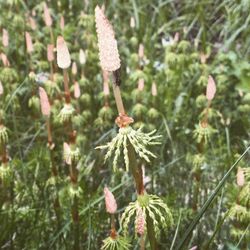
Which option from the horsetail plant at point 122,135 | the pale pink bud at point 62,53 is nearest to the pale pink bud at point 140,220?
the horsetail plant at point 122,135

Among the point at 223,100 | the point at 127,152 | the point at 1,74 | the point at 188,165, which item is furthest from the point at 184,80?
the point at 127,152

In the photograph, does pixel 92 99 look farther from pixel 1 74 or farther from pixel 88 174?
pixel 88 174

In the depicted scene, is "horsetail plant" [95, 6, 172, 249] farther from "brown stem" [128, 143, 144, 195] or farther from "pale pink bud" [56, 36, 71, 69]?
"pale pink bud" [56, 36, 71, 69]

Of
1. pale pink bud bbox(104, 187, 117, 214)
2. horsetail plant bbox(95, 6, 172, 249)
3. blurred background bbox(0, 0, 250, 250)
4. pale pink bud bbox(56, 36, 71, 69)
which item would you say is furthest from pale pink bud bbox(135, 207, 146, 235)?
pale pink bud bbox(56, 36, 71, 69)

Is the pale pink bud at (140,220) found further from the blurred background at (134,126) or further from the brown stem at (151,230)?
the blurred background at (134,126)

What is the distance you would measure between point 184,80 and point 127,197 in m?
1.49

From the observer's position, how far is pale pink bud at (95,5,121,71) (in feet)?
3.19

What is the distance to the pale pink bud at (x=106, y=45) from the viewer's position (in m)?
0.97

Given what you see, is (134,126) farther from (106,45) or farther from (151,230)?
(106,45)

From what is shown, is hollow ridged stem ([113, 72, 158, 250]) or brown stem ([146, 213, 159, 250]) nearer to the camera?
hollow ridged stem ([113, 72, 158, 250])

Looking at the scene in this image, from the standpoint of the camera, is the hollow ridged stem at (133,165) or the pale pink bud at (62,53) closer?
the hollow ridged stem at (133,165)

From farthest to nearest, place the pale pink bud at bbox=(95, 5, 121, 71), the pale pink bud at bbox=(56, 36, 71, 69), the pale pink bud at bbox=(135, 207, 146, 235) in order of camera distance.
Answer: the pale pink bud at bbox=(56, 36, 71, 69) → the pale pink bud at bbox=(135, 207, 146, 235) → the pale pink bud at bbox=(95, 5, 121, 71)

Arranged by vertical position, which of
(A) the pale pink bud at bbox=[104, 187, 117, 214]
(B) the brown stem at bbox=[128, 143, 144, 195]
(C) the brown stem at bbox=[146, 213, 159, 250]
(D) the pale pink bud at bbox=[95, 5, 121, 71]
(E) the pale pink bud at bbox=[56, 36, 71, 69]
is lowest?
(C) the brown stem at bbox=[146, 213, 159, 250]

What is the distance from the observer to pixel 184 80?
3.64m
